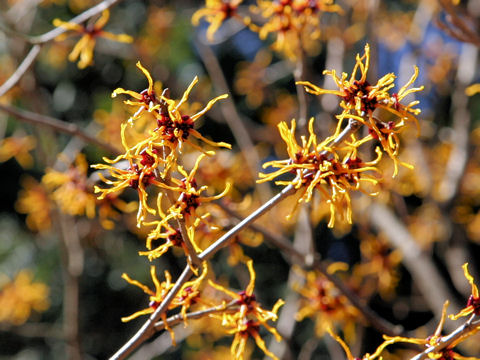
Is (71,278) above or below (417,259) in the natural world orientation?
above

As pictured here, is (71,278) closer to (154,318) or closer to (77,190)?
(77,190)

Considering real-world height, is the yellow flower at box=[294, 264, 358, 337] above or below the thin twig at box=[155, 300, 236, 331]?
below

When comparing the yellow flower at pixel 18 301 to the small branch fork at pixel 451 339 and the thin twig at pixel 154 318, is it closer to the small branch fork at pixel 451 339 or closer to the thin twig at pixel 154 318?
the thin twig at pixel 154 318

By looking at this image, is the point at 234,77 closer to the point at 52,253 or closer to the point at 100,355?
the point at 52,253

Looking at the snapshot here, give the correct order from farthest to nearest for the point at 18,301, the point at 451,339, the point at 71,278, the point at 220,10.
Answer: the point at 18,301
the point at 71,278
the point at 220,10
the point at 451,339

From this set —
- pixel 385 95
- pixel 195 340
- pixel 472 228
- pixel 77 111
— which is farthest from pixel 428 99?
pixel 77 111

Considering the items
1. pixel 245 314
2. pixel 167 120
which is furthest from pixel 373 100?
pixel 245 314

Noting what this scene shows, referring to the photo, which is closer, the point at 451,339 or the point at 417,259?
the point at 451,339

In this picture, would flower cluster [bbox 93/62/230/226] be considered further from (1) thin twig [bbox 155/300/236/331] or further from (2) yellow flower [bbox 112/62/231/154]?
(1) thin twig [bbox 155/300/236/331]

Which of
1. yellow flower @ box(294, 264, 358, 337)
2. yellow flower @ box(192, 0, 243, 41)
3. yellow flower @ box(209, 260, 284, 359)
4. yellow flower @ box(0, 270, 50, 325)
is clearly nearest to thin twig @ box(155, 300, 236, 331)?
yellow flower @ box(209, 260, 284, 359)

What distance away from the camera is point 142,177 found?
102 cm

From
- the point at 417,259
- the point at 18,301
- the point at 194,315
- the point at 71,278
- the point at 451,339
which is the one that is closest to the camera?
the point at 451,339

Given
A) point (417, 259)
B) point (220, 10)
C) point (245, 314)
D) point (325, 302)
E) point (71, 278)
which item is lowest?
point (417, 259)

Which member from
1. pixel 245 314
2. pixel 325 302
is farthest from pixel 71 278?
pixel 245 314
